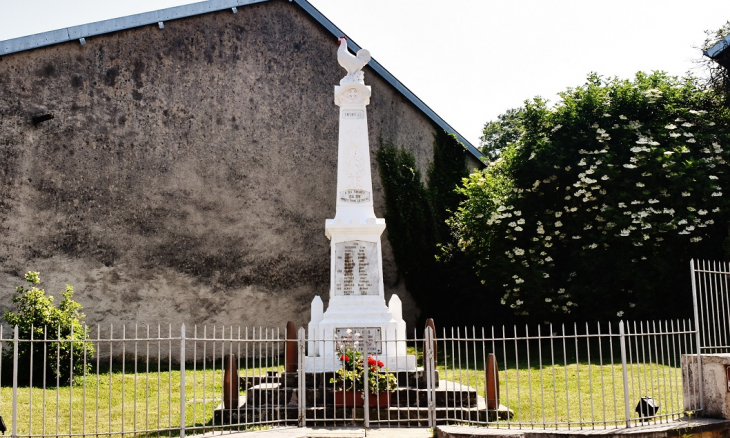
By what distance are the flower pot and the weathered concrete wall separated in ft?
26.5

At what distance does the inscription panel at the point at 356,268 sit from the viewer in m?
11.4

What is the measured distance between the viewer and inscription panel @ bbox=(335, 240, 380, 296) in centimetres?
1139

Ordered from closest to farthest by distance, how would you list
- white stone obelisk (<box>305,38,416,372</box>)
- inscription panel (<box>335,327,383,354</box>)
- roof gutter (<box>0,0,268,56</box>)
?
inscription panel (<box>335,327,383,354</box>) → white stone obelisk (<box>305,38,416,372</box>) → roof gutter (<box>0,0,268,56</box>)

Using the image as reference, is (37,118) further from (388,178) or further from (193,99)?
(388,178)

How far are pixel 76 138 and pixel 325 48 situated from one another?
675cm

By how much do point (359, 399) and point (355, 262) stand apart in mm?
2638

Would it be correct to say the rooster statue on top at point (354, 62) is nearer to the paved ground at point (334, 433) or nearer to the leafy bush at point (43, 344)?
the paved ground at point (334, 433)

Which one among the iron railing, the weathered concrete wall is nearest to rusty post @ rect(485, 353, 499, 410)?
the iron railing

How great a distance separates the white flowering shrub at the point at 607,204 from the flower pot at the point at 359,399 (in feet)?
24.8

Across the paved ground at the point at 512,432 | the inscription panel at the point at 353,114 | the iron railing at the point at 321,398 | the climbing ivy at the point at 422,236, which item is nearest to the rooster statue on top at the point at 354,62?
the inscription panel at the point at 353,114

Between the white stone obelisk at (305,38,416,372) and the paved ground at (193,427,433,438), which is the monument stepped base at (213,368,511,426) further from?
the white stone obelisk at (305,38,416,372)

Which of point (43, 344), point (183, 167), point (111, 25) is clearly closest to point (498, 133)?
point (183, 167)

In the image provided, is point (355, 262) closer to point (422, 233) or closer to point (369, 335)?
point (369, 335)

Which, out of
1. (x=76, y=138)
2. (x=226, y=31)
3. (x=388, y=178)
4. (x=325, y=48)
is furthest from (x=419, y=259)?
(x=76, y=138)
